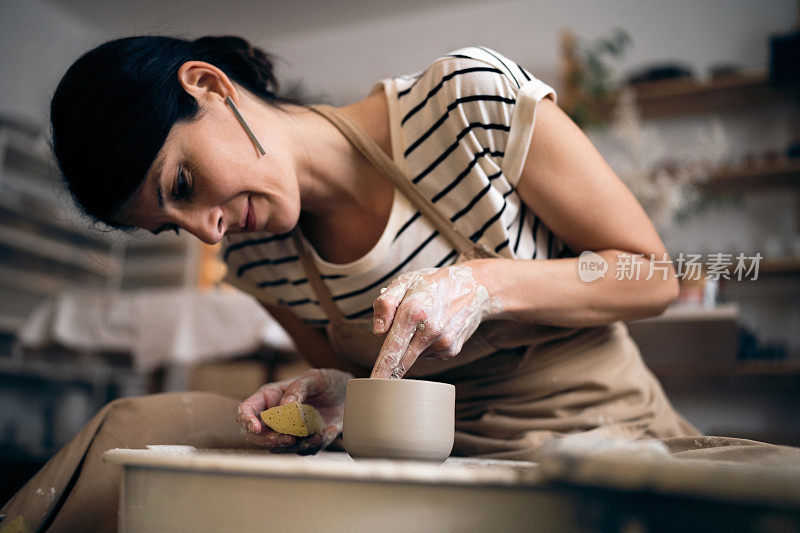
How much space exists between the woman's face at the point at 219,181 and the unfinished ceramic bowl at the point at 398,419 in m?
0.36

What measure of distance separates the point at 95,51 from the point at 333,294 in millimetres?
460

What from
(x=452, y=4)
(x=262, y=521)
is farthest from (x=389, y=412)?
(x=452, y=4)

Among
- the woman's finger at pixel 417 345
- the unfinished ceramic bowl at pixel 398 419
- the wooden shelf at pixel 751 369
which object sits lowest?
the wooden shelf at pixel 751 369

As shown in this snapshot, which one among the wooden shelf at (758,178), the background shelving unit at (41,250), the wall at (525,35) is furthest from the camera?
the background shelving unit at (41,250)

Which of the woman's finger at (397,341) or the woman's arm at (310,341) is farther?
Result: the woman's arm at (310,341)

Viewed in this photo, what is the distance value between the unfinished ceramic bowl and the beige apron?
273mm

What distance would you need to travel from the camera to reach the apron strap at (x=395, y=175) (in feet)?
2.81

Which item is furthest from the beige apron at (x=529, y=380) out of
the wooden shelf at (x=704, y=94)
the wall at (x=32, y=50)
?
the wall at (x=32, y=50)

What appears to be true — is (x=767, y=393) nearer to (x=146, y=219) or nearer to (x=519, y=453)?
(x=519, y=453)

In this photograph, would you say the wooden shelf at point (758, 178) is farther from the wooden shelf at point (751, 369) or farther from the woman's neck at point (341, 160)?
the woman's neck at point (341, 160)

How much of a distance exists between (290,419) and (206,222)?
0.98 feet

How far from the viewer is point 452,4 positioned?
12.1 ft

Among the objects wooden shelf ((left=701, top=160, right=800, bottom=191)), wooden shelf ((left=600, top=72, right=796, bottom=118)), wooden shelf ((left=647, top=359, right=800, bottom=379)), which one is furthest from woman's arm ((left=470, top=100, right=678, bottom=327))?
wooden shelf ((left=600, top=72, right=796, bottom=118))

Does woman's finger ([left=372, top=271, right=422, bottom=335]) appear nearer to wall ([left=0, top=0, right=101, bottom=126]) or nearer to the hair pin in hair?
the hair pin in hair
